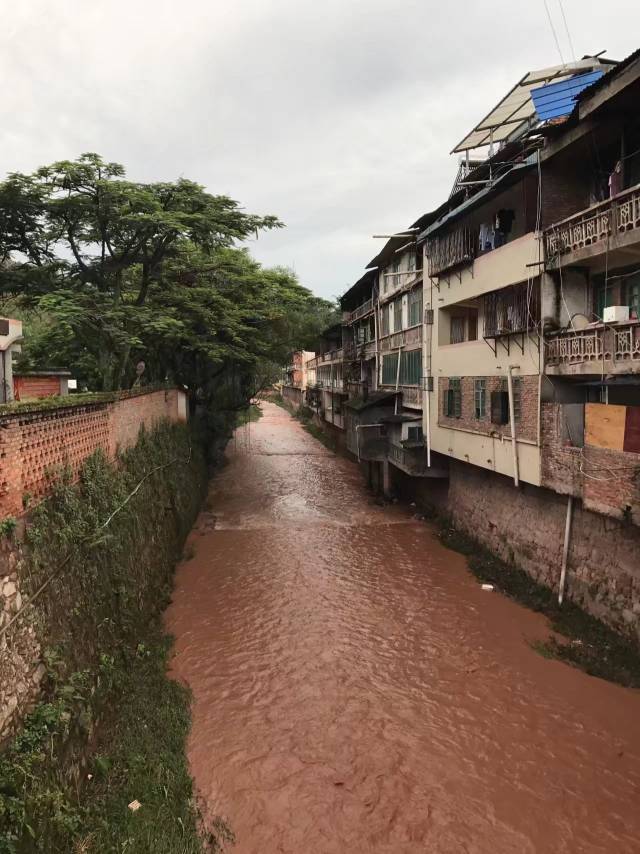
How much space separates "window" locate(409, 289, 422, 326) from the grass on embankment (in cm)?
936

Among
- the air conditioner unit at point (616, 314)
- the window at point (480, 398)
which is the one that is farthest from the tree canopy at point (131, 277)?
the air conditioner unit at point (616, 314)

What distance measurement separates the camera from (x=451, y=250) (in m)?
16.0

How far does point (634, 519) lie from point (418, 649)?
495cm

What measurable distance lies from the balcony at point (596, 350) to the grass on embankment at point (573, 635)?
5.27 m

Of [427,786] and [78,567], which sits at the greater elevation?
[78,567]

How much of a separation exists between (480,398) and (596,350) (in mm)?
4771

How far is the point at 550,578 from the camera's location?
40.7ft

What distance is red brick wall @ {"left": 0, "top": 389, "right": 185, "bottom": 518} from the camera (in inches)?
265

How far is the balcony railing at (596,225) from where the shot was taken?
9.10 metres

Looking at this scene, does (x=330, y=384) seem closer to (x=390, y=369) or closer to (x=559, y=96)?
(x=390, y=369)

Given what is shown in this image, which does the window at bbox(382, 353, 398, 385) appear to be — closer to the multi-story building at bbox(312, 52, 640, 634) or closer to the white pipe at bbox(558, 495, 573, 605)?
the multi-story building at bbox(312, 52, 640, 634)

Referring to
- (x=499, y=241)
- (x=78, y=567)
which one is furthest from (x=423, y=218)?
(x=78, y=567)

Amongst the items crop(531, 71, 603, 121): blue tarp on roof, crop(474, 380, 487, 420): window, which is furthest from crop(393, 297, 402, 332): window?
crop(531, 71, 603, 121): blue tarp on roof

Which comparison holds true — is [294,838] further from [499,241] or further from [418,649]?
[499,241]
